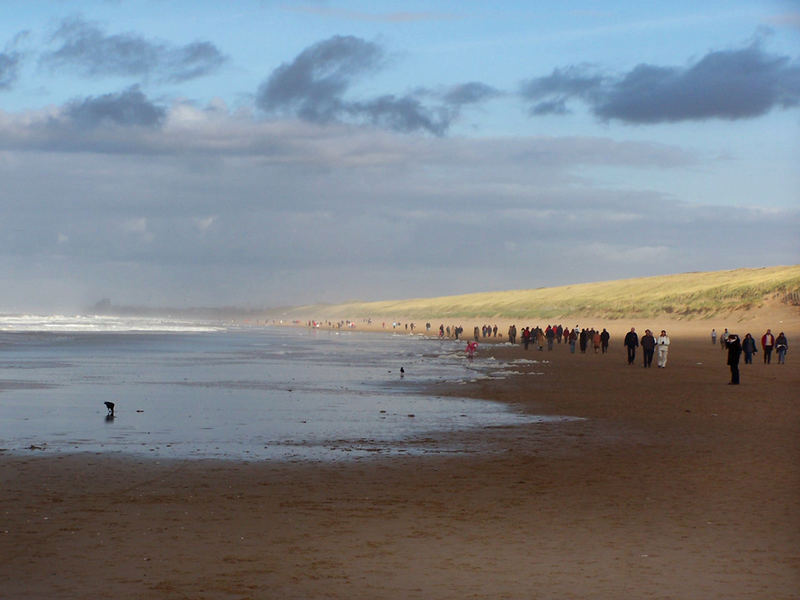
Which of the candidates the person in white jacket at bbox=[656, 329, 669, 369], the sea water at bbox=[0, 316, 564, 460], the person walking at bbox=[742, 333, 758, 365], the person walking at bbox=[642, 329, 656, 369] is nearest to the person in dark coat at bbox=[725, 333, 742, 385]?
the person in white jacket at bbox=[656, 329, 669, 369]

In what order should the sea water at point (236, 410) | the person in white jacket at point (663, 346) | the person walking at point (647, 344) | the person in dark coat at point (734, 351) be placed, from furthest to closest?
the person walking at point (647, 344)
the person in white jacket at point (663, 346)
the person in dark coat at point (734, 351)
the sea water at point (236, 410)

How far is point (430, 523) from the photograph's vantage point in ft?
37.9

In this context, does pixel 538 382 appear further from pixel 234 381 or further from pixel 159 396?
pixel 159 396

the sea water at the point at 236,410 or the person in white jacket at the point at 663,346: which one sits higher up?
the person in white jacket at the point at 663,346

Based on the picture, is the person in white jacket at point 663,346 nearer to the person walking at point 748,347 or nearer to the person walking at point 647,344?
the person walking at point 647,344

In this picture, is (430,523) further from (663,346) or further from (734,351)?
(663,346)

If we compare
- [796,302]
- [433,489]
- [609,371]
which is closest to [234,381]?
[609,371]

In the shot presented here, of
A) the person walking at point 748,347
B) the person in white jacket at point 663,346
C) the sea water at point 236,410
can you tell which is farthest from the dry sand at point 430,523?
the person walking at point 748,347

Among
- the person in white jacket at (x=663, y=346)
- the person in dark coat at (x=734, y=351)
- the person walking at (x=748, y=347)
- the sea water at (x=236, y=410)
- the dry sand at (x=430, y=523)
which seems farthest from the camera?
the person walking at (x=748, y=347)

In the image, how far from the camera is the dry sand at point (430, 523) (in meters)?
8.91

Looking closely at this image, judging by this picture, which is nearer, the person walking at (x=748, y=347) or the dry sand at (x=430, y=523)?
the dry sand at (x=430, y=523)

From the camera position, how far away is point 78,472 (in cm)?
1496

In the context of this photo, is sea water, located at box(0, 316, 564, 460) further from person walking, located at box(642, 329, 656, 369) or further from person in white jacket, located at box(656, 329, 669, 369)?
person in white jacket, located at box(656, 329, 669, 369)

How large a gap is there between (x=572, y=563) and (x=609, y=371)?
113ft
